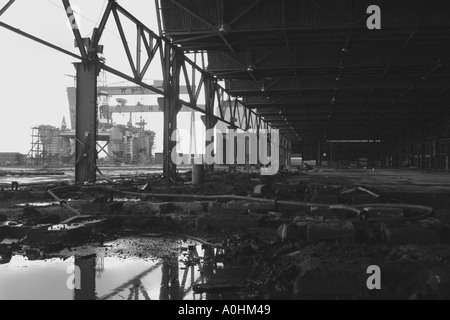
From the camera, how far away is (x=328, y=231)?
4410 millimetres

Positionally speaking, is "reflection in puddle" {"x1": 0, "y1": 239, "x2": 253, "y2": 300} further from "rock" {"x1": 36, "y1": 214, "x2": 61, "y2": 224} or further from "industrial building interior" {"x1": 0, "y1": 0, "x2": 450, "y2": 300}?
"rock" {"x1": 36, "y1": 214, "x2": 61, "y2": 224}

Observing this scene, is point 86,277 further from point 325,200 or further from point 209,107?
point 209,107

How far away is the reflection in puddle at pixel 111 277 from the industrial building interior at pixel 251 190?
21 millimetres

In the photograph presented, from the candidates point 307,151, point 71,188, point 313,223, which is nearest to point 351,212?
point 313,223

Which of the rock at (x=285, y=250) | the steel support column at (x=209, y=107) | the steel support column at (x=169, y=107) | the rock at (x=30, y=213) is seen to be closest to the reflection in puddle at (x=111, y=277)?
the rock at (x=285, y=250)

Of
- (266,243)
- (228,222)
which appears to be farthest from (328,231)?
(228,222)

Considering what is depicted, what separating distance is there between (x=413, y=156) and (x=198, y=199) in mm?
41955

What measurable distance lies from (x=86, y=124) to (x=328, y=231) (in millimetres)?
8343

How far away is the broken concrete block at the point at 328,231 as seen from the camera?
4348mm

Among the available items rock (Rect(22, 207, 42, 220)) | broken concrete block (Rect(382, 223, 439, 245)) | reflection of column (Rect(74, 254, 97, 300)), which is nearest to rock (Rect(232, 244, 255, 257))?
reflection of column (Rect(74, 254, 97, 300))

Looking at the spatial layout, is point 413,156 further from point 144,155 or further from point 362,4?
point 144,155

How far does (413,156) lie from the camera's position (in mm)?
44625

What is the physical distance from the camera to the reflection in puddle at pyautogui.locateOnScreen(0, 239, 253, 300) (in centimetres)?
291
